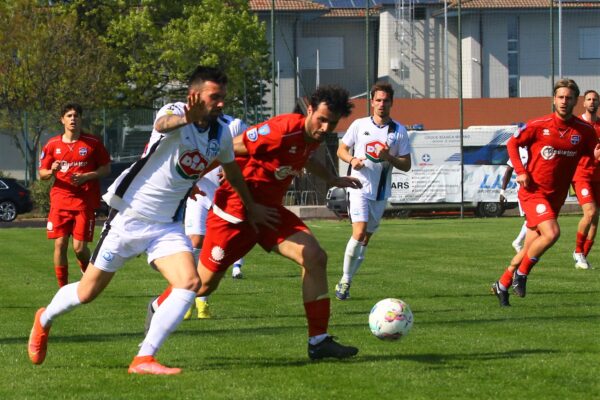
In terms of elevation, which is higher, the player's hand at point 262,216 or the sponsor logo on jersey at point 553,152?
the sponsor logo on jersey at point 553,152

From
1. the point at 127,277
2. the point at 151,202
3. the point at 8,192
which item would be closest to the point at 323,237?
the point at 127,277

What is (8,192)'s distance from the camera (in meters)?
35.3

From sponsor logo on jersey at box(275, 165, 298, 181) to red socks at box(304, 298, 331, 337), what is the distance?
92cm

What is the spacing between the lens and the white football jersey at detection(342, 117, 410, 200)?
12.1 m

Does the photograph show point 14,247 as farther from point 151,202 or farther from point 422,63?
point 422,63

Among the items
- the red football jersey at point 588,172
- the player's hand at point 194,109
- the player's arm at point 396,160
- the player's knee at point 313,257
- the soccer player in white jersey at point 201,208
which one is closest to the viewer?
the player's hand at point 194,109

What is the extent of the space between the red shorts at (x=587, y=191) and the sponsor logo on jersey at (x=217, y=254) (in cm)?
892

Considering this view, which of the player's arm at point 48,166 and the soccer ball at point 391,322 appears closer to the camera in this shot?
the soccer ball at point 391,322

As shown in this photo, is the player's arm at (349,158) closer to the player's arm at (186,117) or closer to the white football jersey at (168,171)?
the white football jersey at (168,171)

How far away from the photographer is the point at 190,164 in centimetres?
716

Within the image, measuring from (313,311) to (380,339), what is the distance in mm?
681

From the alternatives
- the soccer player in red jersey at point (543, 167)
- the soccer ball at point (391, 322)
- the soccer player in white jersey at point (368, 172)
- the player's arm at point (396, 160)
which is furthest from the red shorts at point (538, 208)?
the soccer ball at point (391, 322)

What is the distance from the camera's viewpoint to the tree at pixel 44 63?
141 feet

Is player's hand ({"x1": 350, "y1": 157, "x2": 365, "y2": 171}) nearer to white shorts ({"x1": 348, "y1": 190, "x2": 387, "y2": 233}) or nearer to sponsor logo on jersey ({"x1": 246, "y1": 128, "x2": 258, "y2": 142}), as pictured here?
white shorts ({"x1": 348, "y1": 190, "x2": 387, "y2": 233})
